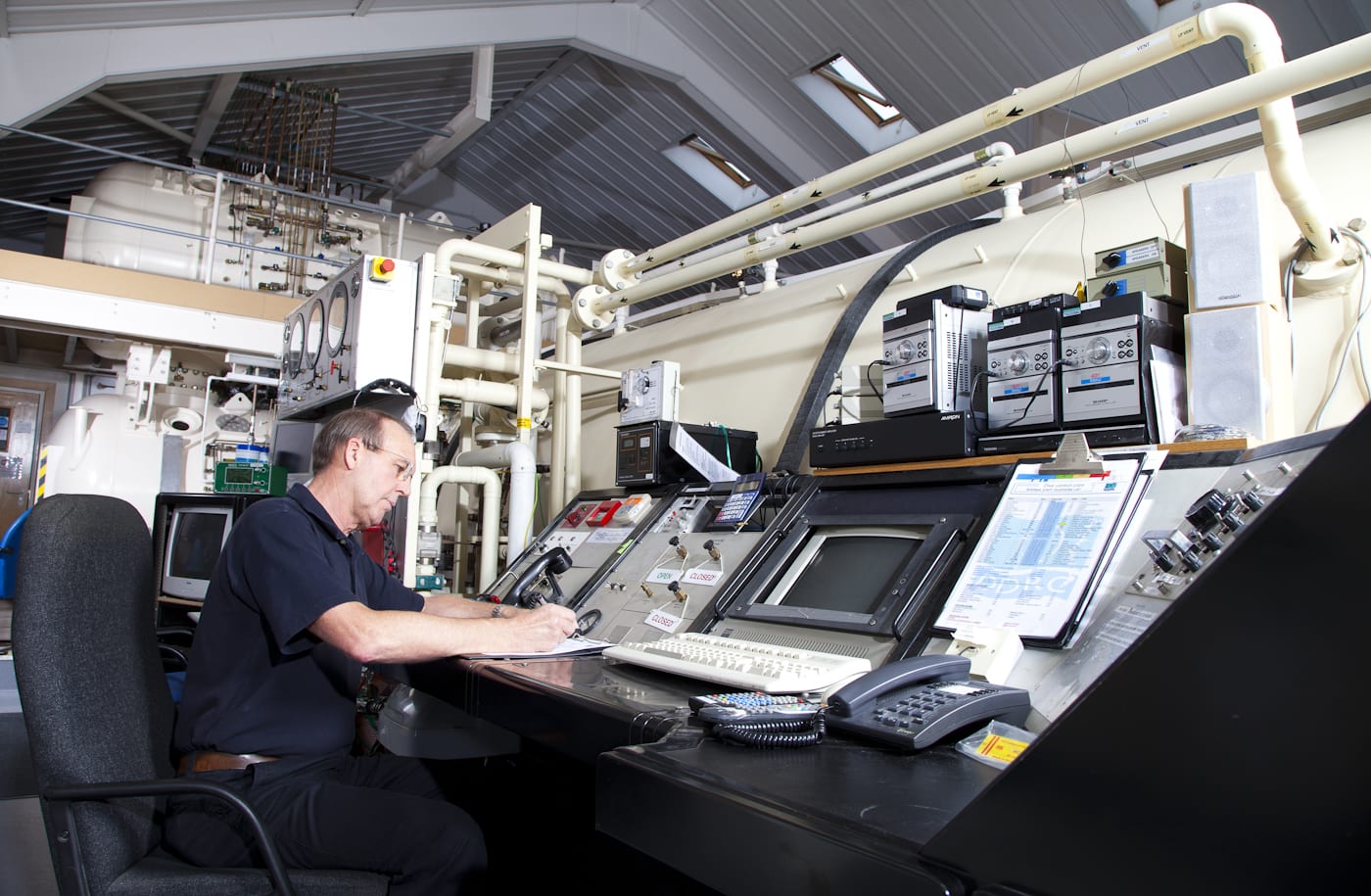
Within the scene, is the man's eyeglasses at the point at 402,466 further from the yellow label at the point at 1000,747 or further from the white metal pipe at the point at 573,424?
the white metal pipe at the point at 573,424

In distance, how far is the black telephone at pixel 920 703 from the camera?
89 centimetres

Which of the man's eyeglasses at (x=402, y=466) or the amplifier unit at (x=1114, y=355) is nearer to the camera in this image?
the amplifier unit at (x=1114, y=355)

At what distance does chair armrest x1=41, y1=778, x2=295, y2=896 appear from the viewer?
1.18 metres

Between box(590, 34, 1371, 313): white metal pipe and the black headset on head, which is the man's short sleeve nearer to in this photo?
the black headset on head

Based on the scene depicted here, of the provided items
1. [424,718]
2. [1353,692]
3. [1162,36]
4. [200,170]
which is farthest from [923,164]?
[1353,692]

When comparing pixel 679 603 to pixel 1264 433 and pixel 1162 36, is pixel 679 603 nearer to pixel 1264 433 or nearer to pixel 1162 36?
pixel 1264 433

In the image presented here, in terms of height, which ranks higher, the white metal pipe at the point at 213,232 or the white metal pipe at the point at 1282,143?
the white metal pipe at the point at 213,232

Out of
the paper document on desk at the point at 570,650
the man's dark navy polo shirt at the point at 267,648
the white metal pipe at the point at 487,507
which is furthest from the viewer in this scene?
the white metal pipe at the point at 487,507

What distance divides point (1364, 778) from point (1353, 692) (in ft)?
0.12

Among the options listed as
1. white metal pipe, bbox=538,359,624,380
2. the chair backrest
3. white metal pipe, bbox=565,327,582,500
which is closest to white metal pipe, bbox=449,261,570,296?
white metal pipe, bbox=565,327,582,500

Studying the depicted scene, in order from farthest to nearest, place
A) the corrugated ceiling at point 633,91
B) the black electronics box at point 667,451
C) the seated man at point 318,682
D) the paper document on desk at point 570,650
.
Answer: the corrugated ceiling at point 633,91, the black electronics box at point 667,451, the paper document on desk at point 570,650, the seated man at point 318,682

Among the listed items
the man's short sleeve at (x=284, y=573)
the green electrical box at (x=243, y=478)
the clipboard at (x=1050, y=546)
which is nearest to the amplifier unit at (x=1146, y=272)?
the clipboard at (x=1050, y=546)

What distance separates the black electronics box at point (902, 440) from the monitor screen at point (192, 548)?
2591 millimetres

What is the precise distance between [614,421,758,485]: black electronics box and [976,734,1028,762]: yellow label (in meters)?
1.70
